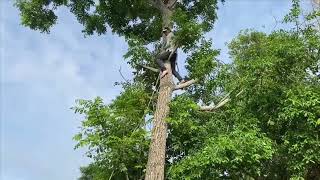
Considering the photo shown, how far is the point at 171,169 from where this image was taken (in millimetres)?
7324

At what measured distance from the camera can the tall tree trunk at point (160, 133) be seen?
7160mm

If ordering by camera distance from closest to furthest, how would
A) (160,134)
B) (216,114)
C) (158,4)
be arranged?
(160,134), (216,114), (158,4)

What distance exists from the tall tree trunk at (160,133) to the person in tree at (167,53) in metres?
0.09

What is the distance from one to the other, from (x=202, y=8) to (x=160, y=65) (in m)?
1.90

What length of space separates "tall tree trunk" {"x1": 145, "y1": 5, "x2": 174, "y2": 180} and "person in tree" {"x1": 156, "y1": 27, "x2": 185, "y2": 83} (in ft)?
0.30

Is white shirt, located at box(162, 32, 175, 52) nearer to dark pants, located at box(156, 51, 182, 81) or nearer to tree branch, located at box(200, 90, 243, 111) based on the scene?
dark pants, located at box(156, 51, 182, 81)

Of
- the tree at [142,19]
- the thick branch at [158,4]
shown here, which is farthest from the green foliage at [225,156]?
the thick branch at [158,4]

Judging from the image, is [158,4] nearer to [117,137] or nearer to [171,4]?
[171,4]

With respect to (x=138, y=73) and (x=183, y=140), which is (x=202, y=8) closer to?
(x=138, y=73)

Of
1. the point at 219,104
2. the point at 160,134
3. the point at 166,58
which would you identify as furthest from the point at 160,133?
the point at 166,58

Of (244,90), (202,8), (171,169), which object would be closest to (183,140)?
(171,169)

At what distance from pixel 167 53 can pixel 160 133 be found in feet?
5.11

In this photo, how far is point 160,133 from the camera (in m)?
7.50

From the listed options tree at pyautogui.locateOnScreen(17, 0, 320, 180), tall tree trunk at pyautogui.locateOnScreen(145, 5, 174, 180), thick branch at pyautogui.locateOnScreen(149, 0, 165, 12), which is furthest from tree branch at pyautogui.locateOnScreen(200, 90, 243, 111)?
thick branch at pyautogui.locateOnScreen(149, 0, 165, 12)
